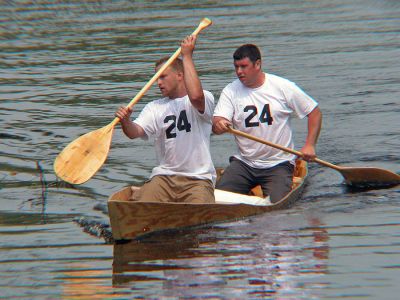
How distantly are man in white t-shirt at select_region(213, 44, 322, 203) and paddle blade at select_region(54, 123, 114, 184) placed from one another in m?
1.42

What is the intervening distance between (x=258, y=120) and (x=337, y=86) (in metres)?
9.09

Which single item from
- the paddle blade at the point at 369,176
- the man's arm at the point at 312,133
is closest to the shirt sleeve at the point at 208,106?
the man's arm at the point at 312,133

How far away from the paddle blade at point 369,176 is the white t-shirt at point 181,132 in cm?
283

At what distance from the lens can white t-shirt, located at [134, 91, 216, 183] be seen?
10039 mm

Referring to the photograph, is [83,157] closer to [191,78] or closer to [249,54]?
[191,78]

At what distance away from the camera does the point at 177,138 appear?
10.1 metres

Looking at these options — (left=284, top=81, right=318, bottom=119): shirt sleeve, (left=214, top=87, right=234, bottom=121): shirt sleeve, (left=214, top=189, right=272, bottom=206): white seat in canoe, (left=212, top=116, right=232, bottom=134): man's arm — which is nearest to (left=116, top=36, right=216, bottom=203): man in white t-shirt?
(left=214, top=189, right=272, bottom=206): white seat in canoe

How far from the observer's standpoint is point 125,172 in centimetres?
1361


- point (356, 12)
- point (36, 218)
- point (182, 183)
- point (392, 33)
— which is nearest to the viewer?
point (182, 183)

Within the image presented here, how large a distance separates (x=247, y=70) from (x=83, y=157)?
2.17m

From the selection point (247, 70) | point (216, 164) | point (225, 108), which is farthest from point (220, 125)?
point (216, 164)

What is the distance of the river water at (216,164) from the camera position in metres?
8.15

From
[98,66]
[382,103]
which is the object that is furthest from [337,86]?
[98,66]

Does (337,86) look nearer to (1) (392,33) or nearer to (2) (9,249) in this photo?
(1) (392,33)
